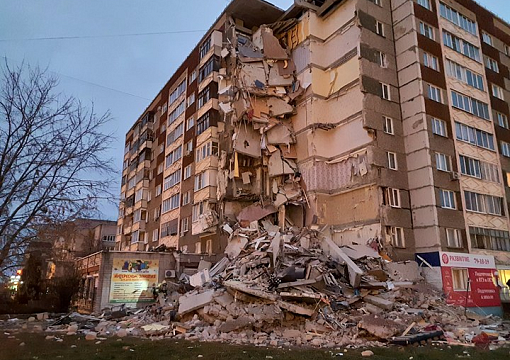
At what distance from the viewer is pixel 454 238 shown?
1011 inches

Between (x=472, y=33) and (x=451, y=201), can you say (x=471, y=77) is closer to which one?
(x=472, y=33)

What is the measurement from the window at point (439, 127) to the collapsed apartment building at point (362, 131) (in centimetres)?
9

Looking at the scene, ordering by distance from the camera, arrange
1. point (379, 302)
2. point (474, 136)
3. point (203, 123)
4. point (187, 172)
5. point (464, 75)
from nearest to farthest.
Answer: point (379, 302)
point (474, 136)
point (464, 75)
point (203, 123)
point (187, 172)

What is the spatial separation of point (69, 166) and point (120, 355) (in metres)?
5.50

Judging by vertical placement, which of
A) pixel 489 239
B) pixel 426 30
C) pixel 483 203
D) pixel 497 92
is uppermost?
pixel 426 30

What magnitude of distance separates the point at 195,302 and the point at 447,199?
58.5 ft

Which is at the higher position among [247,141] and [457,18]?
[457,18]

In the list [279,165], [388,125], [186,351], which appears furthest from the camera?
[279,165]

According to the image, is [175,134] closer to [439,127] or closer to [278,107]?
[278,107]

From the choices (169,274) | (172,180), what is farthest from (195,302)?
(172,180)

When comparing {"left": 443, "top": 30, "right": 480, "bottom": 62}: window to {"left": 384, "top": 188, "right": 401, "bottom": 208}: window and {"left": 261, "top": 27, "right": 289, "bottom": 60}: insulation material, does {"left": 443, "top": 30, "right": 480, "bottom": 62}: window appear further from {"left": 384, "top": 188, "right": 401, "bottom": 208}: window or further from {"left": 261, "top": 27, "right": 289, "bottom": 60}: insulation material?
{"left": 384, "top": 188, "right": 401, "bottom": 208}: window

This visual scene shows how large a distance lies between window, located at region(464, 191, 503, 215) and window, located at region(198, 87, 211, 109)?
21620 millimetres

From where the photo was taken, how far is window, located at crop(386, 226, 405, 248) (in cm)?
2430

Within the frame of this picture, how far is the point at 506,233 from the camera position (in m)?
29.2
